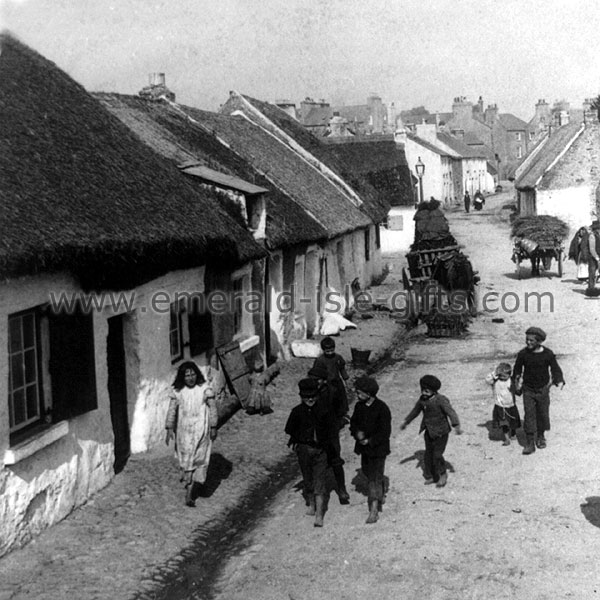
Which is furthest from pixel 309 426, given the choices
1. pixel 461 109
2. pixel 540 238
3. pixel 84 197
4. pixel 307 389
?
pixel 461 109

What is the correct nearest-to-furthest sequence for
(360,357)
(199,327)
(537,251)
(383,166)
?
(199,327), (360,357), (537,251), (383,166)

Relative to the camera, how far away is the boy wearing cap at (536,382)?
10.1 m

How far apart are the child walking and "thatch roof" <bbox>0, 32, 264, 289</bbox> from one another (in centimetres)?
457

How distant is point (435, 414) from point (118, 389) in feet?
13.2

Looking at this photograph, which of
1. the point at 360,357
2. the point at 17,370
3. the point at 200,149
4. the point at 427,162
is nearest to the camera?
the point at 17,370

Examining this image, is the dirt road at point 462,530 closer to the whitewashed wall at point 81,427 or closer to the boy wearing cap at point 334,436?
the boy wearing cap at point 334,436

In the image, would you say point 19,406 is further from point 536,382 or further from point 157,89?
point 157,89

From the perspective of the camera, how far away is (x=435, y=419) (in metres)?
9.11

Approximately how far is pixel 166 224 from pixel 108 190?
935mm

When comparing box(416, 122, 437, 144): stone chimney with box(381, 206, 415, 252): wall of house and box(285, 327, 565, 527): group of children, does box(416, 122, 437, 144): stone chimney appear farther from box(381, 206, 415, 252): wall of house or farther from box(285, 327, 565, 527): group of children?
box(285, 327, 565, 527): group of children

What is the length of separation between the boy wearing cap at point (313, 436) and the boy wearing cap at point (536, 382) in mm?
3108

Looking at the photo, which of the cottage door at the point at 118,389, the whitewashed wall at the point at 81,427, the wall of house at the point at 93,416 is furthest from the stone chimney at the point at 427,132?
the cottage door at the point at 118,389

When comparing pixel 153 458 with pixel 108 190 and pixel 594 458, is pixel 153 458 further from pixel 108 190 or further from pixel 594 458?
pixel 594 458

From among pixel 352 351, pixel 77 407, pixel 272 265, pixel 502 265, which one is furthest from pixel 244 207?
pixel 502 265
